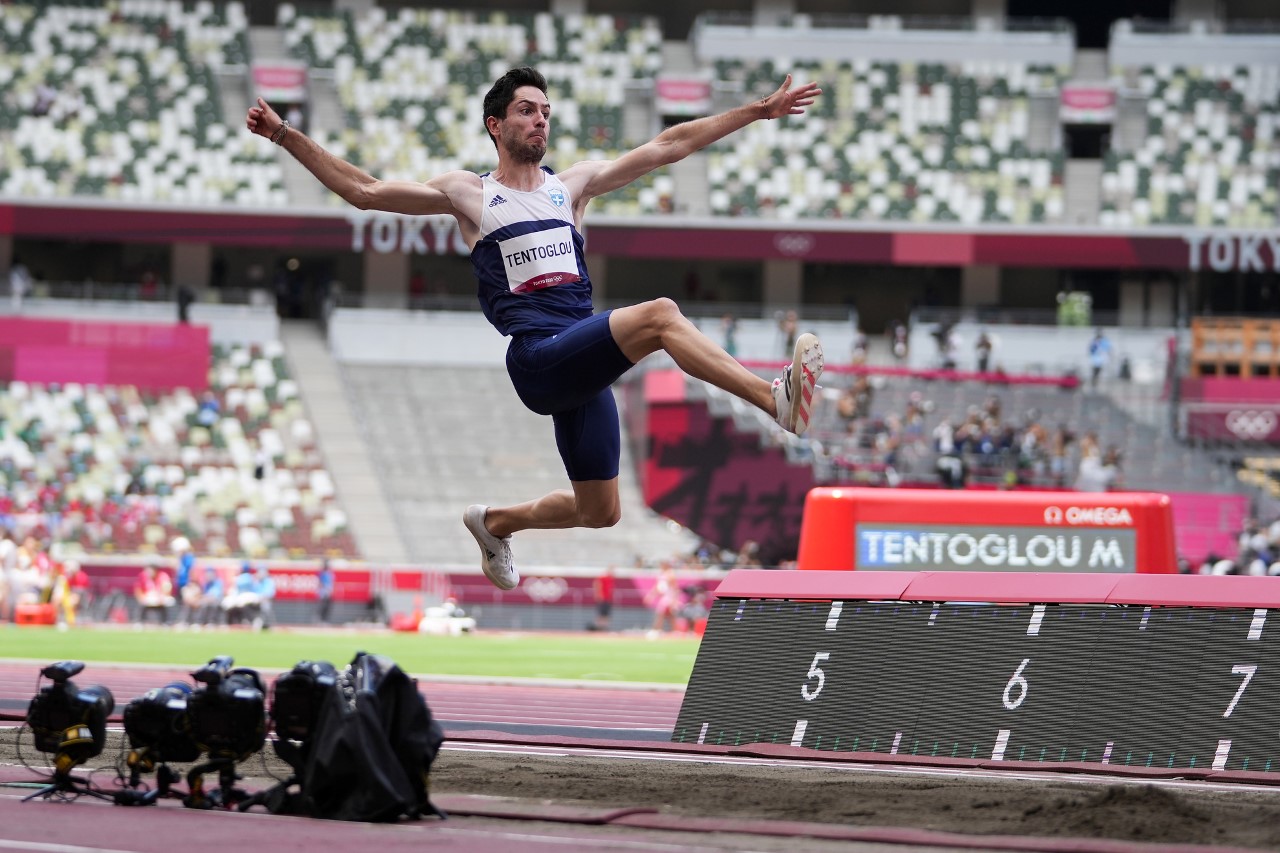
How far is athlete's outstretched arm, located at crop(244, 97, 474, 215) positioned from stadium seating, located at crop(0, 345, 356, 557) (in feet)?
70.3


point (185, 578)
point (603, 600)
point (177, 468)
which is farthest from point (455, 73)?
point (185, 578)

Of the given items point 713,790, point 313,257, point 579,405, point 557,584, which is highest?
point 579,405

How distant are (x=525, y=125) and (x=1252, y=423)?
26277mm

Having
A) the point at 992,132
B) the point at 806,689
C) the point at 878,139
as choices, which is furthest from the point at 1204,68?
the point at 806,689

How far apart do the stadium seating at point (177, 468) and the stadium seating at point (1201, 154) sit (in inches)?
686

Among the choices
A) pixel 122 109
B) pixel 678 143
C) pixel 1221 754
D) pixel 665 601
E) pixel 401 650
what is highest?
pixel 678 143

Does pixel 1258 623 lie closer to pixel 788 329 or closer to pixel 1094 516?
pixel 1094 516

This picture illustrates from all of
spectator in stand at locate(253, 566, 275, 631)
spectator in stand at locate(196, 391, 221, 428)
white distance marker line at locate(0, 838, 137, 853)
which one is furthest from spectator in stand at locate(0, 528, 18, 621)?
white distance marker line at locate(0, 838, 137, 853)

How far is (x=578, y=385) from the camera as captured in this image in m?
6.51

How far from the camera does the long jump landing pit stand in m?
4.93

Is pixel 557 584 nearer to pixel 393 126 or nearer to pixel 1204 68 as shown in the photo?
pixel 393 126

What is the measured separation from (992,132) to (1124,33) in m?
3.90

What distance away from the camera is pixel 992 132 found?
36781 mm

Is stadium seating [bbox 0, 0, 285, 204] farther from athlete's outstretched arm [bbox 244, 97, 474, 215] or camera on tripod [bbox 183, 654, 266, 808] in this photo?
camera on tripod [bbox 183, 654, 266, 808]
